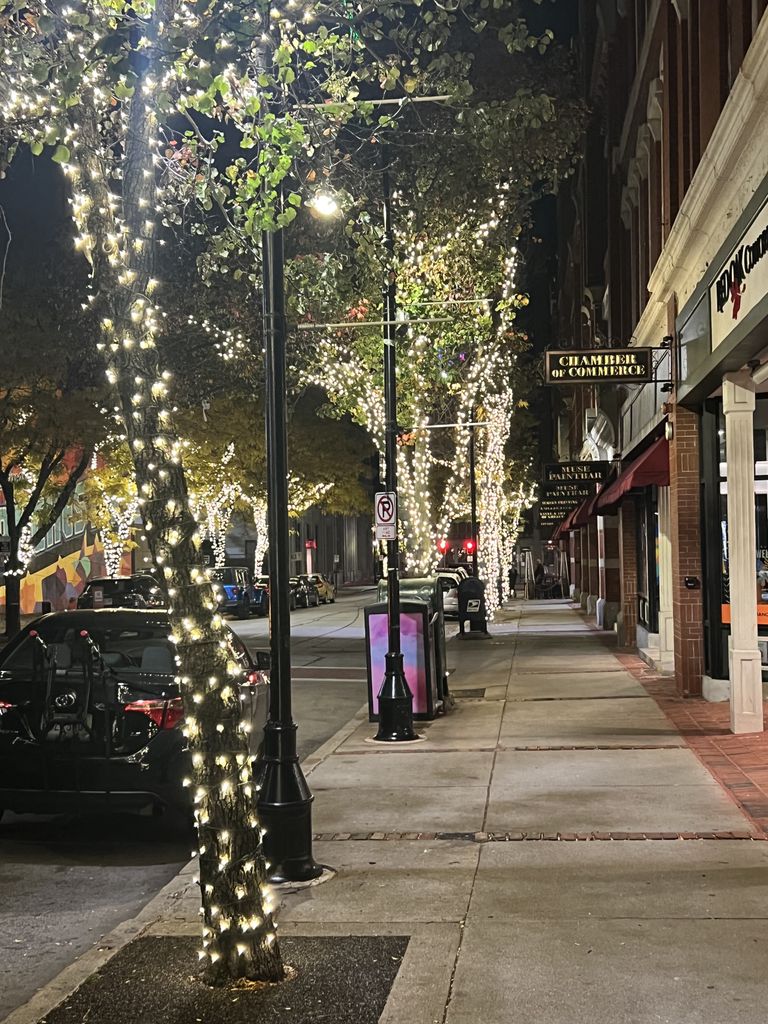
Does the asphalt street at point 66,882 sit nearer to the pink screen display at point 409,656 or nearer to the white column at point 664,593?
the pink screen display at point 409,656

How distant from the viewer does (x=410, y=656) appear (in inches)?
533

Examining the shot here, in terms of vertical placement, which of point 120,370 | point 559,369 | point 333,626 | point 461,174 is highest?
point 461,174

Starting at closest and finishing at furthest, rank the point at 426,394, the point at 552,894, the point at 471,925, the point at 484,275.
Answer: the point at 471,925 → the point at 552,894 → the point at 484,275 → the point at 426,394

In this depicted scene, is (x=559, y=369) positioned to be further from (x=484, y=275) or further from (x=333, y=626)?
(x=333, y=626)

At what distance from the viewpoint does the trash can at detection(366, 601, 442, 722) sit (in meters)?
13.4

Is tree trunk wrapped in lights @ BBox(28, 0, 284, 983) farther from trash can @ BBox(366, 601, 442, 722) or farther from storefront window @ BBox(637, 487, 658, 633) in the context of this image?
storefront window @ BBox(637, 487, 658, 633)

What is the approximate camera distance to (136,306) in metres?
5.20

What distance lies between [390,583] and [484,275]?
12116 millimetres

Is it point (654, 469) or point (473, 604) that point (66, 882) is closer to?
point (654, 469)

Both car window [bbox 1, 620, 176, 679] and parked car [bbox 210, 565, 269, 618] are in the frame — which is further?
parked car [bbox 210, 565, 269, 618]

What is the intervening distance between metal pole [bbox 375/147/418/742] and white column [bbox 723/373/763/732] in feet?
11.1

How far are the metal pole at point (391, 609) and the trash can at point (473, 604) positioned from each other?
42.5ft

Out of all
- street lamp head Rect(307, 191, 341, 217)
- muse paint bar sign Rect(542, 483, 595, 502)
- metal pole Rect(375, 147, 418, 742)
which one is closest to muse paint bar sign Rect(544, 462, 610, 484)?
muse paint bar sign Rect(542, 483, 595, 502)

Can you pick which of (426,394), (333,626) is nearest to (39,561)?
(333,626)
